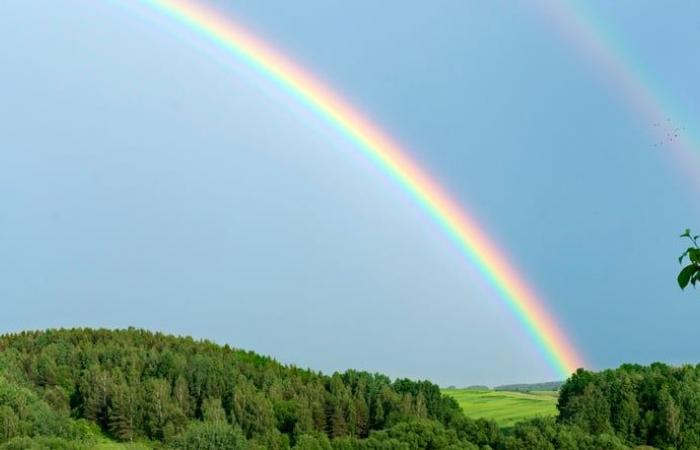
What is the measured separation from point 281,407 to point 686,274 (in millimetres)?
123193

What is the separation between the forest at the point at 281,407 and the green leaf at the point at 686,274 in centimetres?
9490

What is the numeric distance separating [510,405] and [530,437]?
94.6 m

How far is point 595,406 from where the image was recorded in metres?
127

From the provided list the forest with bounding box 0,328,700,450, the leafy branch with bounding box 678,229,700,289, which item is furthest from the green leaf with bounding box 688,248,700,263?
the forest with bounding box 0,328,700,450

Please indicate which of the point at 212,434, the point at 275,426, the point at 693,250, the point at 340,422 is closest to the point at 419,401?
the point at 340,422

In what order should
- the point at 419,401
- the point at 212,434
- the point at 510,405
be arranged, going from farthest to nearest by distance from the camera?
the point at 510,405
the point at 419,401
the point at 212,434

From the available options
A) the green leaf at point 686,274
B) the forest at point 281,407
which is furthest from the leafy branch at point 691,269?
the forest at point 281,407

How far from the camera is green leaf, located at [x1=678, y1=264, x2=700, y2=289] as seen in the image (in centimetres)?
887

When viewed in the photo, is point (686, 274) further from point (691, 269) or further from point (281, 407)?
point (281, 407)

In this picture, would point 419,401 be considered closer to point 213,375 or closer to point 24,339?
point 213,375

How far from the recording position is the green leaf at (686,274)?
887 centimetres

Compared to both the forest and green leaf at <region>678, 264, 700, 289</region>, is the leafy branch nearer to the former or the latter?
green leaf at <region>678, 264, 700, 289</region>

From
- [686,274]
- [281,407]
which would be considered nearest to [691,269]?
[686,274]

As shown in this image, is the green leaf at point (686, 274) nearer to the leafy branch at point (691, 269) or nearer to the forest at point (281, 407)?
the leafy branch at point (691, 269)
